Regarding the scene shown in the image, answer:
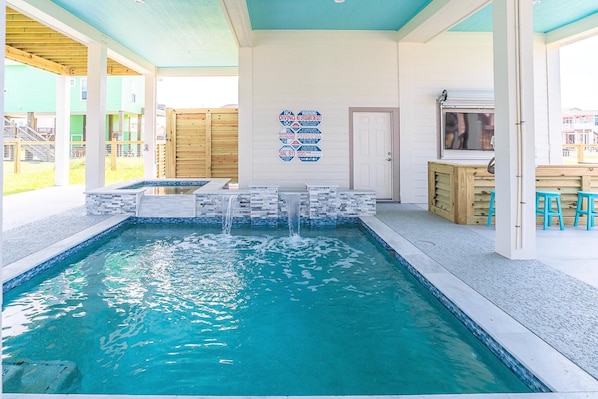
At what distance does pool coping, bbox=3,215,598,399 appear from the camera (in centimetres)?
169

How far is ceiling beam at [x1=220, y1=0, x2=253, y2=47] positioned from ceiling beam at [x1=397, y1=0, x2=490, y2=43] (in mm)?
3034

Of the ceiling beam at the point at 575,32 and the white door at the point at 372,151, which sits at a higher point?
the ceiling beam at the point at 575,32

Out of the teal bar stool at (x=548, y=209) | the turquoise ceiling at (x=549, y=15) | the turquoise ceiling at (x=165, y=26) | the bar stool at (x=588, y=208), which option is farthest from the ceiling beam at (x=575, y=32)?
the turquoise ceiling at (x=165, y=26)

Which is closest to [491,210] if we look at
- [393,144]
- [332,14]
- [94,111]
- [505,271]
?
[505,271]

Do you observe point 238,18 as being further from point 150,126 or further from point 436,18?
point 150,126

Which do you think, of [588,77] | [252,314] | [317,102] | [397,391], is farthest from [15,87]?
[588,77]

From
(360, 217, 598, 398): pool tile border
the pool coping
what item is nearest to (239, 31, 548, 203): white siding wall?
the pool coping

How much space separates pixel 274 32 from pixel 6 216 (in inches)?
229

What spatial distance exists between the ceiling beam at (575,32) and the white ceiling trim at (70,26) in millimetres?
9093

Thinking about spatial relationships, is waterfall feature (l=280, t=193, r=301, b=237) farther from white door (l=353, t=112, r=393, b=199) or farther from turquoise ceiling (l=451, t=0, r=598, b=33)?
turquoise ceiling (l=451, t=0, r=598, b=33)

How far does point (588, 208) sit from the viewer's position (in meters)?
5.23

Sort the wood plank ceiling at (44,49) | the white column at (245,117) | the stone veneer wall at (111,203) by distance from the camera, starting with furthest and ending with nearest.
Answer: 1. the white column at (245,117)
2. the wood plank ceiling at (44,49)
3. the stone veneer wall at (111,203)

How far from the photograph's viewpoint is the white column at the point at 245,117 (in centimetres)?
761

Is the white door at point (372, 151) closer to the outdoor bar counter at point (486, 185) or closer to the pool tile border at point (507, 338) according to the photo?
the outdoor bar counter at point (486, 185)
